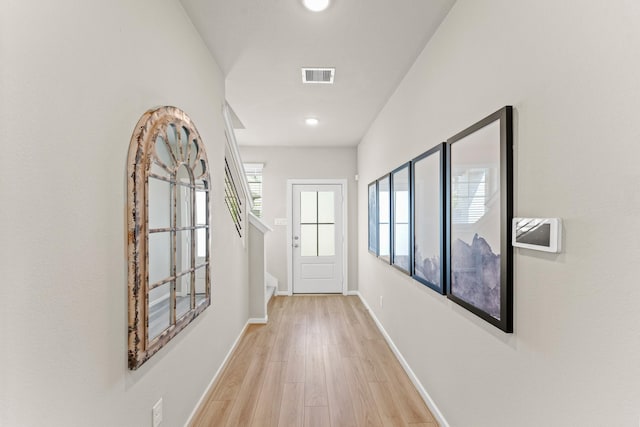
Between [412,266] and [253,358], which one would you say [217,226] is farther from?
[412,266]

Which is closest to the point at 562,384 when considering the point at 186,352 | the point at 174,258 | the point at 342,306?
the point at 174,258

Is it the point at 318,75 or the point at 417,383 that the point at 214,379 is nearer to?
the point at 417,383

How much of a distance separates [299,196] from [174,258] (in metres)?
3.94

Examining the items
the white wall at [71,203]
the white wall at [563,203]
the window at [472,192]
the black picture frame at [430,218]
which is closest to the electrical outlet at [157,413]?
the white wall at [71,203]

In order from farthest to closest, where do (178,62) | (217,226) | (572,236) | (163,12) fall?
(217,226)
(178,62)
(163,12)
(572,236)

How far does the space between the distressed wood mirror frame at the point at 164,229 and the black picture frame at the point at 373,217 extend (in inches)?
89.3

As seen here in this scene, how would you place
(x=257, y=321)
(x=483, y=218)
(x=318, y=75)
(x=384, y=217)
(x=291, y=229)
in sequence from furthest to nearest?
(x=291, y=229) → (x=257, y=321) → (x=384, y=217) → (x=318, y=75) → (x=483, y=218)

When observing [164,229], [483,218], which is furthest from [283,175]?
[483,218]

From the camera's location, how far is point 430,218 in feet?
7.21

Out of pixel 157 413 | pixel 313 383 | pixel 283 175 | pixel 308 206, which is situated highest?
pixel 283 175

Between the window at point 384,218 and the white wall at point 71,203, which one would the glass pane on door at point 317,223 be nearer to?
the window at point 384,218

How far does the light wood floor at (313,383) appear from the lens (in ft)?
6.92

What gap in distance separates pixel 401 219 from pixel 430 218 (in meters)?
0.72

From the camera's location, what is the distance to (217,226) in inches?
99.3
